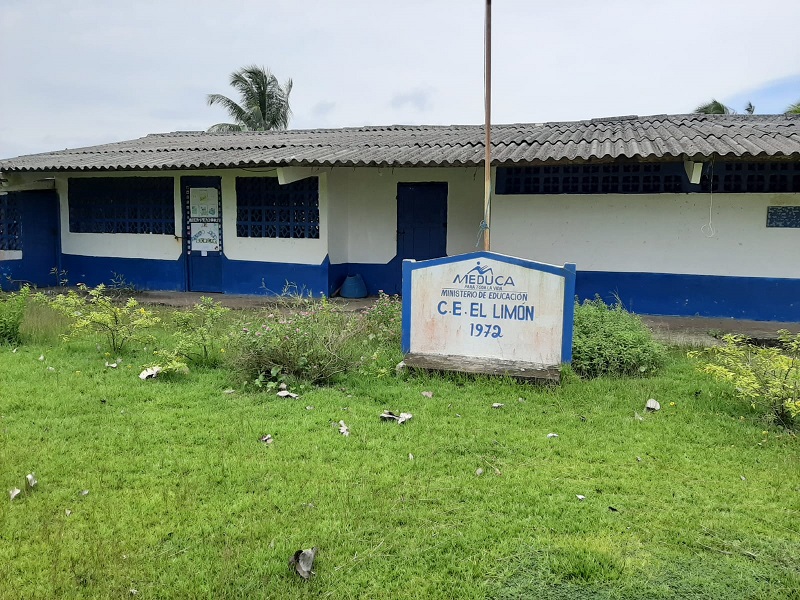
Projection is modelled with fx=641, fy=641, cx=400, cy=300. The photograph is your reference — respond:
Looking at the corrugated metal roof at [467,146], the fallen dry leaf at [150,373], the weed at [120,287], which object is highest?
the corrugated metal roof at [467,146]

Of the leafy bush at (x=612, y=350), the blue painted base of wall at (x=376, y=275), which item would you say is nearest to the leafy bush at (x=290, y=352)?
the leafy bush at (x=612, y=350)

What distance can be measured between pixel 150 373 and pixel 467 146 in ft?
21.0

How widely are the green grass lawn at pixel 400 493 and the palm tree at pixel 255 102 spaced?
25.7 meters

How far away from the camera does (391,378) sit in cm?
587

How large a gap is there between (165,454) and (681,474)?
3.26 meters

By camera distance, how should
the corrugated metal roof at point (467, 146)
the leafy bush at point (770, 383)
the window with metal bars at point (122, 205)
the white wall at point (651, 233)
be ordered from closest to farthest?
the leafy bush at point (770, 383)
the corrugated metal roof at point (467, 146)
the white wall at point (651, 233)
the window with metal bars at point (122, 205)

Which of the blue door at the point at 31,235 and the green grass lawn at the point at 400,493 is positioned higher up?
the blue door at the point at 31,235

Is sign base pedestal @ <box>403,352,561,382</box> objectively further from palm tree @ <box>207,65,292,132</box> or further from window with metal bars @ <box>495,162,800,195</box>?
palm tree @ <box>207,65,292,132</box>

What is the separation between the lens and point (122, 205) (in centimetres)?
1235

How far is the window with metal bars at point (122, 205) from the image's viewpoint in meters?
12.0

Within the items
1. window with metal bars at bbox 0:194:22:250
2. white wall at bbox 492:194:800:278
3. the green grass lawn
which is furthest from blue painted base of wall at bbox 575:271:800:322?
window with metal bars at bbox 0:194:22:250

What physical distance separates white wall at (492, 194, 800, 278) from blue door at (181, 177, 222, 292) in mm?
5121

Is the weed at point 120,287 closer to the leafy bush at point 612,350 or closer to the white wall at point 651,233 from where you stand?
the white wall at point 651,233

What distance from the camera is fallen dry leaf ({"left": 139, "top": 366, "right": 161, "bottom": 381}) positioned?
5844mm
